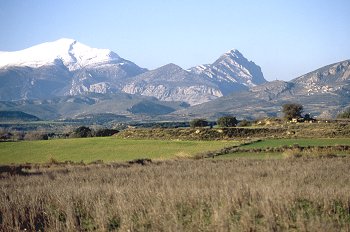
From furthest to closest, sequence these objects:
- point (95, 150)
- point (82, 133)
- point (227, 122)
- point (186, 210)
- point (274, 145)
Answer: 1. point (82, 133)
2. point (227, 122)
3. point (95, 150)
4. point (274, 145)
5. point (186, 210)

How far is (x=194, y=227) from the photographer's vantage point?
1150 centimetres

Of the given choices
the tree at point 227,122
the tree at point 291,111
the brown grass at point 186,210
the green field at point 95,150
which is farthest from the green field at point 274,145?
the tree at point 227,122

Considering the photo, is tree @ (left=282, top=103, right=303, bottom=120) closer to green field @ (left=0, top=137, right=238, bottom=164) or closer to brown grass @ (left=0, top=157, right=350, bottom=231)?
green field @ (left=0, top=137, right=238, bottom=164)

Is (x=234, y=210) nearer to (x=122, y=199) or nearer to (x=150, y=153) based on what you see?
(x=122, y=199)

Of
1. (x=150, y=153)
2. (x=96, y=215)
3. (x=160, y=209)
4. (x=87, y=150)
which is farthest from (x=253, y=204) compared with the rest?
(x=87, y=150)

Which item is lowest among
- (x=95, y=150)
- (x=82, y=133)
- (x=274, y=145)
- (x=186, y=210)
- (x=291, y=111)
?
(x=274, y=145)

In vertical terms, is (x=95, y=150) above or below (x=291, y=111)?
below

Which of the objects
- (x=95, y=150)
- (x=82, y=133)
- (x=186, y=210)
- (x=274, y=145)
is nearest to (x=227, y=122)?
(x=82, y=133)

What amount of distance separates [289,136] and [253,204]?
58.6 metres

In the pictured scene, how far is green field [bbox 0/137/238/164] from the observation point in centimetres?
5397

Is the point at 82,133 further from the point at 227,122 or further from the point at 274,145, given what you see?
the point at 274,145

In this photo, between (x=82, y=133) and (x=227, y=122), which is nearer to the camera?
(x=227, y=122)

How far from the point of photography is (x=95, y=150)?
2480 inches

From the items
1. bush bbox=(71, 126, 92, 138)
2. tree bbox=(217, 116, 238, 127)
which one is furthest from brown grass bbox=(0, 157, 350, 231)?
bush bbox=(71, 126, 92, 138)
